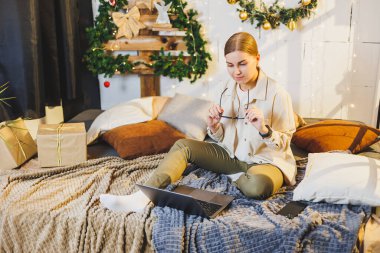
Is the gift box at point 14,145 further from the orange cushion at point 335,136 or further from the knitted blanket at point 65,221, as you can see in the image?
the orange cushion at point 335,136

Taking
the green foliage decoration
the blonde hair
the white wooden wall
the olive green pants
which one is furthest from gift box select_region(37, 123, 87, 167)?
the green foliage decoration

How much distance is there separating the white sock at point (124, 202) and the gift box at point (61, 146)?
0.50 metres

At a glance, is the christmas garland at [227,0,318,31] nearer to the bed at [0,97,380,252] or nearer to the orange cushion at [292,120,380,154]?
the orange cushion at [292,120,380,154]

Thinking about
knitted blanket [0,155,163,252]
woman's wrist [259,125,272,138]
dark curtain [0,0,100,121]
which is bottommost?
knitted blanket [0,155,163,252]

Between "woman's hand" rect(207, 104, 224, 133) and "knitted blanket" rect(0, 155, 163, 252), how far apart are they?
1.49ft

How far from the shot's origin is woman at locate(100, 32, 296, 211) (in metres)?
1.76

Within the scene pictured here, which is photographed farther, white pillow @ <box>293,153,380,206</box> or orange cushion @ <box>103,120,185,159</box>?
orange cushion @ <box>103,120,185,159</box>

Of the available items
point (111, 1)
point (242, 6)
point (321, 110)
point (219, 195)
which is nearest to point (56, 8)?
point (111, 1)

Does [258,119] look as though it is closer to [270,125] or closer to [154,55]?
[270,125]

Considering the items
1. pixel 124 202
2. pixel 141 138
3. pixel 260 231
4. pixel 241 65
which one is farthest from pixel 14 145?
pixel 260 231

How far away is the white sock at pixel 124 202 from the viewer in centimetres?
169

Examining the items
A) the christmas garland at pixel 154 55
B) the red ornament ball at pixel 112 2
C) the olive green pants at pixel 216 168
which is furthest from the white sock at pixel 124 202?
the red ornament ball at pixel 112 2

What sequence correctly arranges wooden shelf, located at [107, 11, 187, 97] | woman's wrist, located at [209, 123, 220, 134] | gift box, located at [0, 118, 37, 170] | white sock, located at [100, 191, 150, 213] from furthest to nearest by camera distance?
wooden shelf, located at [107, 11, 187, 97], gift box, located at [0, 118, 37, 170], woman's wrist, located at [209, 123, 220, 134], white sock, located at [100, 191, 150, 213]

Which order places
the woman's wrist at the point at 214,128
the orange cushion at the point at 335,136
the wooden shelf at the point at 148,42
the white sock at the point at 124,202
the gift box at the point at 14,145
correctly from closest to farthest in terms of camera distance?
the white sock at the point at 124,202 → the woman's wrist at the point at 214,128 → the gift box at the point at 14,145 → the orange cushion at the point at 335,136 → the wooden shelf at the point at 148,42
